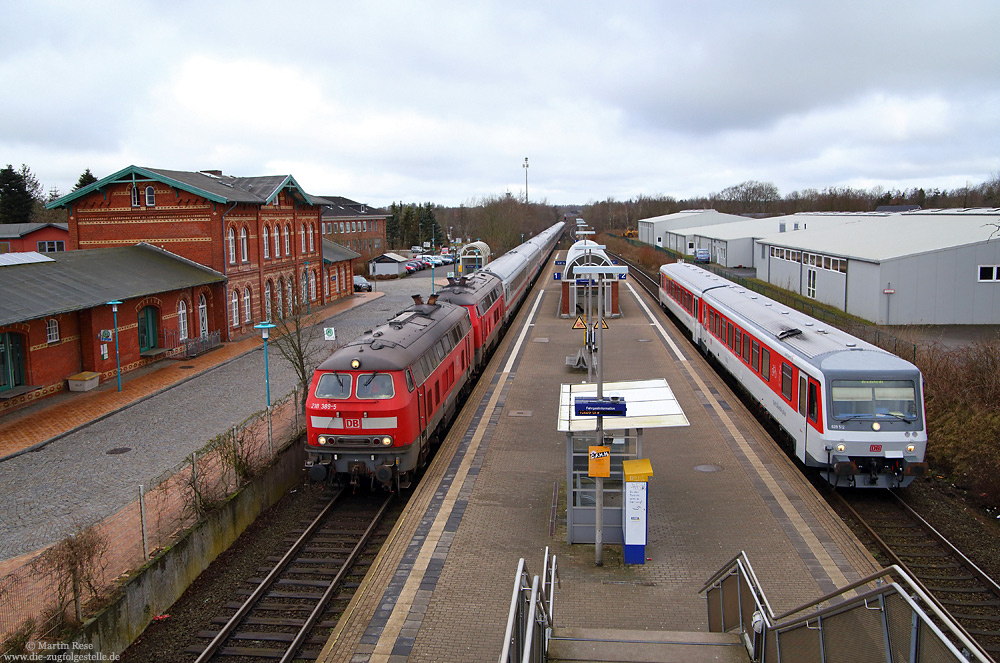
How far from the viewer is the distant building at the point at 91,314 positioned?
21.0 metres

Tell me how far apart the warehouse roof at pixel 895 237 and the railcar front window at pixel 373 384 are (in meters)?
22.8

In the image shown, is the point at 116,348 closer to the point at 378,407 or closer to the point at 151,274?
the point at 151,274

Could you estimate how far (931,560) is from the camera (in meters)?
11.9

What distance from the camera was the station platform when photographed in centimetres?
911

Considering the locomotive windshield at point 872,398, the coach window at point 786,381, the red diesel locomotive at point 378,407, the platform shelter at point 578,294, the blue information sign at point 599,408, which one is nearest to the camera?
the blue information sign at point 599,408

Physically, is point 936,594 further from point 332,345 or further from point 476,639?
point 332,345

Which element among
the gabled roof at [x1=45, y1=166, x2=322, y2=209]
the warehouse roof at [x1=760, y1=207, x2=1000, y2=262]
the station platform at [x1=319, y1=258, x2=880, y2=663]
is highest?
the gabled roof at [x1=45, y1=166, x2=322, y2=209]

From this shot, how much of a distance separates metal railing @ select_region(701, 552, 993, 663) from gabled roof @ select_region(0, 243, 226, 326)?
752 inches

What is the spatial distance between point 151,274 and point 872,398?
2524 cm

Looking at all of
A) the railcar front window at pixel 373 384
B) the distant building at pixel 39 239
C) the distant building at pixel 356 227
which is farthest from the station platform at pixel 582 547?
the distant building at pixel 356 227

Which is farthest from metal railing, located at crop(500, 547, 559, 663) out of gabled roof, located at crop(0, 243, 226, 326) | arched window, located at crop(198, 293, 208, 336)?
arched window, located at crop(198, 293, 208, 336)

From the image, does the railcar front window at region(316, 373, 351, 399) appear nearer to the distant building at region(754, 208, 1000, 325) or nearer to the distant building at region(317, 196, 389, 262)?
the distant building at region(754, 208, 1000, 325)

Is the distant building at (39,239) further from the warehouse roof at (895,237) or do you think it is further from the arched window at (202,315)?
the warehouse roof at (895,237)

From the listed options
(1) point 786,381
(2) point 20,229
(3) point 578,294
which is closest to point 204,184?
(3) point 578,294
